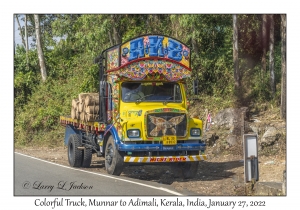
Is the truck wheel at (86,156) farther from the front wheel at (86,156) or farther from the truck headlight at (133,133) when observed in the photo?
the truck headlight at (133,133)

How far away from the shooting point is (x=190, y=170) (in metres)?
12.7

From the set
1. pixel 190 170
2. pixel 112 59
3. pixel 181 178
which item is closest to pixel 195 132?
pixel 190 170

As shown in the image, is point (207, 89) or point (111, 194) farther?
point (207, 89)

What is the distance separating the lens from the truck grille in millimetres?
11961

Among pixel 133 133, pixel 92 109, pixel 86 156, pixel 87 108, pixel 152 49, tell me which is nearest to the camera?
pixel 133 133

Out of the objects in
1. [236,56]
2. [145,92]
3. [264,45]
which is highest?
[264,45]

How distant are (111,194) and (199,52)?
15594mm

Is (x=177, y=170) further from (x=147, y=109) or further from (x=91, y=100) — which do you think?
(x=91, y=100)

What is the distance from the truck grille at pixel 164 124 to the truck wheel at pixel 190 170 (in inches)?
42.1

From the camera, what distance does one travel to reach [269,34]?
2286 cm

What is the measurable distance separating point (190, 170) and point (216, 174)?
93 centimetres

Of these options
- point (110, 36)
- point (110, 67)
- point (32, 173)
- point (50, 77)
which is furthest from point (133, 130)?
point (50, 77)

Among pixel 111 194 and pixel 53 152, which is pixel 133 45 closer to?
pixel 111 194

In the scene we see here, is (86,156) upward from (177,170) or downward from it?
upward
